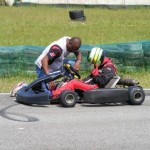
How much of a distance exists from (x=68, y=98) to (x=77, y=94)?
25 centimetres

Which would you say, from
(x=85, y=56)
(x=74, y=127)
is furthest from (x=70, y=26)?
(x=74, y=127)

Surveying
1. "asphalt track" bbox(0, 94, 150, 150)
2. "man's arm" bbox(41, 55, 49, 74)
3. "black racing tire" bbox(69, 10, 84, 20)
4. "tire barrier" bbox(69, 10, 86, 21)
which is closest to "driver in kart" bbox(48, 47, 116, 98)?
"asphalt track" bbox(0, 94, 150, 150)

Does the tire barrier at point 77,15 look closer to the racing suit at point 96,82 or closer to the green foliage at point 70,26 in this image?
the green foliage at point 70,26

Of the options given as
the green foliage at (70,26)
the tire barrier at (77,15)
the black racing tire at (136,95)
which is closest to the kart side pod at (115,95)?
the black racing tire at (136,95)

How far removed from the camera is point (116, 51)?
13.5 m

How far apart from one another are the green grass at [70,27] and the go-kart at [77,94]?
10.3 meters

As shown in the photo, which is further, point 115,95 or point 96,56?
point 96,56

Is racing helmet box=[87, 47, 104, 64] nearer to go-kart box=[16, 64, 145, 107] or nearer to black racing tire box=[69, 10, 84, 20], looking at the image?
go-kart box=[16, 64, 145, 107]

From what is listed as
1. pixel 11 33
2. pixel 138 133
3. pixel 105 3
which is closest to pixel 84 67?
pixel 138 133

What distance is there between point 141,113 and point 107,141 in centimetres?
204

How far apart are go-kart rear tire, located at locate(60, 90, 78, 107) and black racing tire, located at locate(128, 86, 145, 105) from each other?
905 millimetres

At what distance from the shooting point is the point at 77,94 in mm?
9906

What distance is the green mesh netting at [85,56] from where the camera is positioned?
13.0 m

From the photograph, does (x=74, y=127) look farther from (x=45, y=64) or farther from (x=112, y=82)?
(x=45, y=64)
